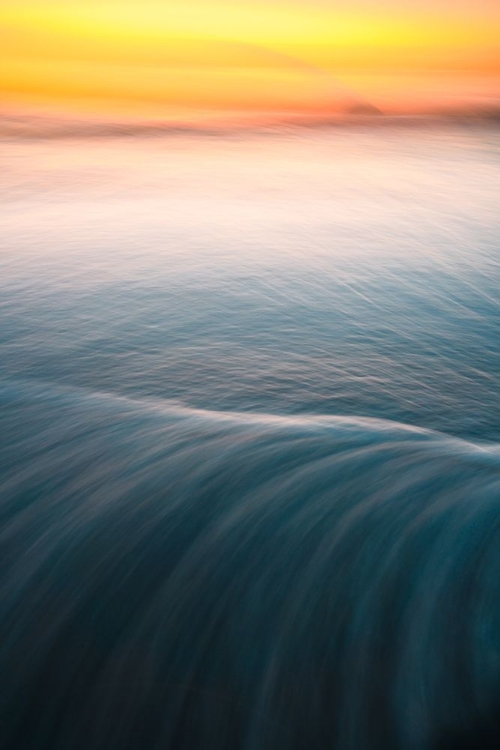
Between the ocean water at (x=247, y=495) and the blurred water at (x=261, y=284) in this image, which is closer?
the ocean water at (x=247, y=495)

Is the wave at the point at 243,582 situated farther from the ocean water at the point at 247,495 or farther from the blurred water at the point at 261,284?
the blurred water at the point at 261,284

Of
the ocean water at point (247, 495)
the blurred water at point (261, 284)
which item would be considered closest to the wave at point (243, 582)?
the ocean water at point (247, 495)

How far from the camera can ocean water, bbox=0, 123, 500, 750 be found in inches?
46.9

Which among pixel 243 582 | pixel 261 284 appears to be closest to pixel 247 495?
pixel 243 582

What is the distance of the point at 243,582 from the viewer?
1.46 meters

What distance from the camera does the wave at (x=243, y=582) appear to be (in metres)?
1.17

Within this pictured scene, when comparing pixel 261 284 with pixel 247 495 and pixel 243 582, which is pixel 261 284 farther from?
pixel 243 582

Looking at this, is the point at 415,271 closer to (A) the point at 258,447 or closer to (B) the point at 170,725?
(A) the point at 258,447

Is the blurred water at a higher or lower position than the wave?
higher

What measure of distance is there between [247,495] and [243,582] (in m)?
0.31

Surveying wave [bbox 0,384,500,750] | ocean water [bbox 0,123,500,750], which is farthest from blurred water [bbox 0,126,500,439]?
wave [bbox 0,384,500,750]

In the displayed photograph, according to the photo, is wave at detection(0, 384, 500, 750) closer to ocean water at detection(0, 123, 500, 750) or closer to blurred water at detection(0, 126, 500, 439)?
ocean water at detection(0, 123, 500, 750)

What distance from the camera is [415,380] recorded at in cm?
233

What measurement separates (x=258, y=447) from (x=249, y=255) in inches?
78.7
